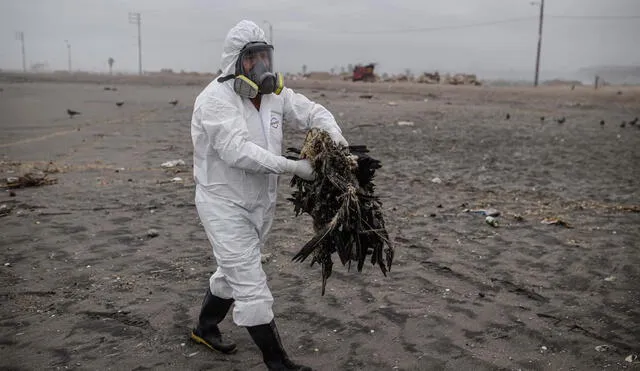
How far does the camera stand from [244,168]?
11.6 ft

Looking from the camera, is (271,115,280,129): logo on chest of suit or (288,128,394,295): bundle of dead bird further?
(271,115,280,129): logo on chest of suit

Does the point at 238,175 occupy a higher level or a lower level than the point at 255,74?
lower

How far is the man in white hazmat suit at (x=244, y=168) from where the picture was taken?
3549 mm

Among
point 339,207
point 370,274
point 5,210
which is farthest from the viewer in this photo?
point 5,210

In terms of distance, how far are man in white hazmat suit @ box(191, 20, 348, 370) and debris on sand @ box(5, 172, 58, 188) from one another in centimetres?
639

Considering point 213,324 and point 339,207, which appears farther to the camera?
point 213,324

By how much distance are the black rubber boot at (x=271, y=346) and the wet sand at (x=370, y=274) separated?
14.6 inches

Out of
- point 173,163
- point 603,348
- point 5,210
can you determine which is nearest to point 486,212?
point 603,348

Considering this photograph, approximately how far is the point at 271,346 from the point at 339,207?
1.02m

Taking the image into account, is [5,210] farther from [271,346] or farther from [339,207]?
[339,207]

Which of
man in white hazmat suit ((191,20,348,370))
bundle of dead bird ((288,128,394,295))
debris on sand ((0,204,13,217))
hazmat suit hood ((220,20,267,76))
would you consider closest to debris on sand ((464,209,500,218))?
bundle of dead bird ((288,128,394,295))

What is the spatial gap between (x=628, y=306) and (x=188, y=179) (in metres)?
7.17

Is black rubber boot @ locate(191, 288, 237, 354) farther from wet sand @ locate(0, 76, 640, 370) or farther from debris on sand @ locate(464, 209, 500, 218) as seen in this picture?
debris on sand @ locate(464, 209, 500, 218)

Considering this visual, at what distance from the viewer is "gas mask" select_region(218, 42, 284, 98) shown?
3672 millimetres
